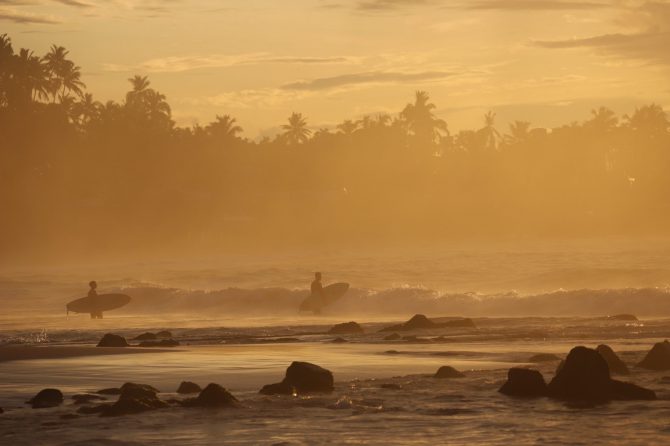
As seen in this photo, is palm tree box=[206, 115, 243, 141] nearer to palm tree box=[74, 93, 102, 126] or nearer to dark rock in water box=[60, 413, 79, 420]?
palm tree box=[74, 93, 102, 126]

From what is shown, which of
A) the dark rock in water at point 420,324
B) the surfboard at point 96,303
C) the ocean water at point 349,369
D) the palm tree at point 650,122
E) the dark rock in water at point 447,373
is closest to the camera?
the ocean water at point 349,369

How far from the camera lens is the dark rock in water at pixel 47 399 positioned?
51.5ft

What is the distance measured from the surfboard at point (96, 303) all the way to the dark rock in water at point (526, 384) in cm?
3022

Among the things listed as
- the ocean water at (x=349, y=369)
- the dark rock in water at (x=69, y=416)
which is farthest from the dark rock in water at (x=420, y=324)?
the dark rock in water at (x=69, y=416)

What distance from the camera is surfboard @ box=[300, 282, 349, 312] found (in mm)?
45312

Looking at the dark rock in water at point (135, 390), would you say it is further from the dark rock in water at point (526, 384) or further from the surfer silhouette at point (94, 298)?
the surfer silhouette at point (94, 298)

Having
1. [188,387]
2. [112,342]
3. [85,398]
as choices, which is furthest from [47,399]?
[112,342]

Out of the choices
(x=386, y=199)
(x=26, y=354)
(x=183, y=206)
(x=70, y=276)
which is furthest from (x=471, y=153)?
(x=26, y=354)

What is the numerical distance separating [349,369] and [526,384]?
15.8ft

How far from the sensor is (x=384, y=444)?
12.9m

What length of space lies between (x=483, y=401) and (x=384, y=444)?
305 centimetres

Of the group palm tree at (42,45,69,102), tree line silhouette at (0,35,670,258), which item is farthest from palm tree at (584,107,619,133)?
palm tree at (42,45,69,102)

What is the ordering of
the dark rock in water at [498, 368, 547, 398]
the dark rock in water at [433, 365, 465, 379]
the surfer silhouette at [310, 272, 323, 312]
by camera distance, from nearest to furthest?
the dark rock in water at [498, 368, 547, 398] → the dark rock in water at [433, 365, 465, 379] → the surfer silhouette at [310, 272, 323, 312]

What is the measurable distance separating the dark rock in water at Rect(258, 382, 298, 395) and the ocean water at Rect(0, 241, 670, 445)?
31cm
